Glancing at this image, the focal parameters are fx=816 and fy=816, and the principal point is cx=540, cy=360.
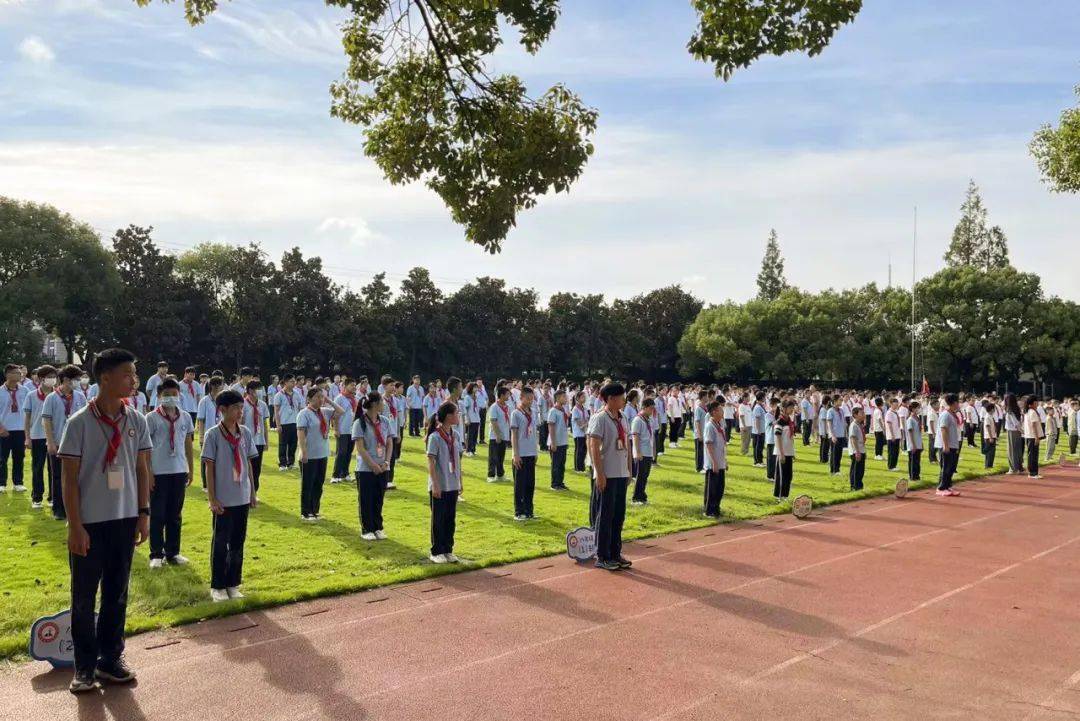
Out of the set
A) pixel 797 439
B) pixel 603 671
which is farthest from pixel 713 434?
pixel 797 439

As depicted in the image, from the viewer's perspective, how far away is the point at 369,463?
10.5 meters

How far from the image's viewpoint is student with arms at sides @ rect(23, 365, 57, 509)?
40.4 feet

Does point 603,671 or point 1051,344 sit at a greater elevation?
point 1051,344

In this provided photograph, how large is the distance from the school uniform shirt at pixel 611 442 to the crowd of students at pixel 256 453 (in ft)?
0.05

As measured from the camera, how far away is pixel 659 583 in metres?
8.88

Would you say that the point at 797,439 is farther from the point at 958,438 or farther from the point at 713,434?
the point at 713,434

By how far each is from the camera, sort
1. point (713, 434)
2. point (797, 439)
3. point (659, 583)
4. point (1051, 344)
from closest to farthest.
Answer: point (659, 583)
point (713, 434)
point (797, 439)
point (1051, 344)

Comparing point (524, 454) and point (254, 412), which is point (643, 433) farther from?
point (254, 412)

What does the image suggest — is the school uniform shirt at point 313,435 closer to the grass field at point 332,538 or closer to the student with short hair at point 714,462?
the grass field at point 332,538

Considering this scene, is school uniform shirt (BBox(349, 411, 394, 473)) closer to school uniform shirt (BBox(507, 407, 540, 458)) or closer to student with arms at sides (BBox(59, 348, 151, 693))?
school uniform shirt (BBox(507, 407, 540, 458))

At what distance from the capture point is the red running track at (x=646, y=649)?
18.0ft

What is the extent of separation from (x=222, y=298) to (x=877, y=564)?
4177cm

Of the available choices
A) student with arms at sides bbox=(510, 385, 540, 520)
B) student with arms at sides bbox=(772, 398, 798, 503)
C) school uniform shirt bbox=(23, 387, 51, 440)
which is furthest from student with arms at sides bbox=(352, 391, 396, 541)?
student with arms at sides bbox=(772, 398, 798, 503)

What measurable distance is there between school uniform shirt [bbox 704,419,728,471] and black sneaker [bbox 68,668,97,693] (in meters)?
9.61
